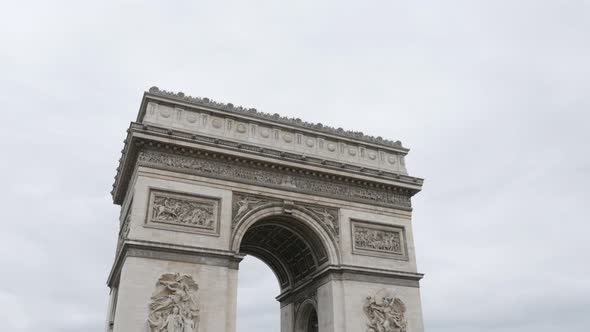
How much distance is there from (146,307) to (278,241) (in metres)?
7.77

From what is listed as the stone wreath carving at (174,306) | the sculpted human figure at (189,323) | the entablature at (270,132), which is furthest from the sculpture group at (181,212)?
the sculpted human figure at (189,323)

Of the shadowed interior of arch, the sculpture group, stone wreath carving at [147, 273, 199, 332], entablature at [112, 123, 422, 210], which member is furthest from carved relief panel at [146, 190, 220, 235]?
the shadowed interior of arch

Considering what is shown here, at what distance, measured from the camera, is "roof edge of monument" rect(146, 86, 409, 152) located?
2195 cm

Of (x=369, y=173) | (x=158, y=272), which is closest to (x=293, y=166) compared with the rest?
(x=369, y=173)

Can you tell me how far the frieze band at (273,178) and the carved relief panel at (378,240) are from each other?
3.48 ft

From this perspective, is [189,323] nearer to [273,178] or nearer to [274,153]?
[273,178]

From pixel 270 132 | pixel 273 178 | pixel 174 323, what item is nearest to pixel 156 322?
pixel 174 323

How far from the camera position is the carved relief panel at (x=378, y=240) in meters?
22.4

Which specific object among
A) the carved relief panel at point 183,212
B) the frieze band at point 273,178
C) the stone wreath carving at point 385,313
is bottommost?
the stone wreath carving at point 385,313

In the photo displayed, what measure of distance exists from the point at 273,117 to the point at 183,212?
5.87m

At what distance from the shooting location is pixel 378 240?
22.9 metres

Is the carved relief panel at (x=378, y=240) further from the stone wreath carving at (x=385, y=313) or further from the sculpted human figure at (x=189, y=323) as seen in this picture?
the sculpted human figure at (x=189, y=323)

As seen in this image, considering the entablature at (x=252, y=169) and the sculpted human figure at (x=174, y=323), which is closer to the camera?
the sculpted human figure at (x=174, y=323)

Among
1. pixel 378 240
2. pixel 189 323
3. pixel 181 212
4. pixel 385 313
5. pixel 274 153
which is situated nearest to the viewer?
pixel 189 323
